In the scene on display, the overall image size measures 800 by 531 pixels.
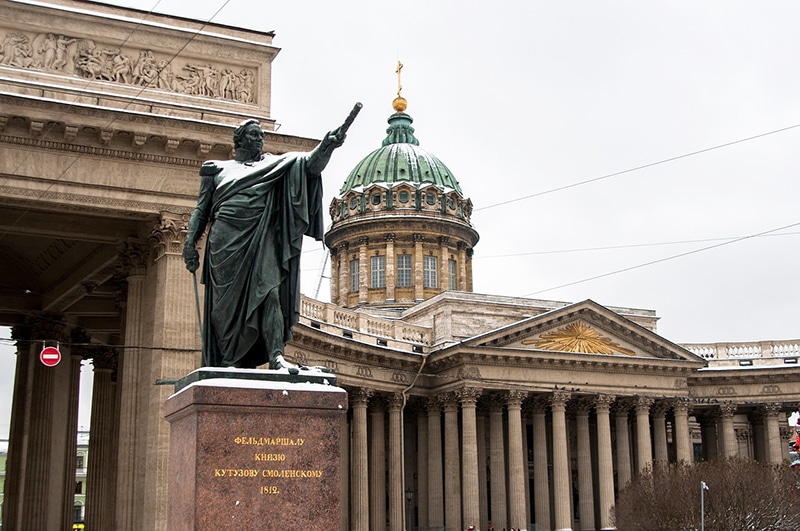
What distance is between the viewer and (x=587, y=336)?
192ft

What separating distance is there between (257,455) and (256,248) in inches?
87.9

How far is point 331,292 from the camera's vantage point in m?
76.9

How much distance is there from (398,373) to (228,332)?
43.1 meters

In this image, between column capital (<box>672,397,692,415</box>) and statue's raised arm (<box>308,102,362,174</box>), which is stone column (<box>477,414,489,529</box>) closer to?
column capital (<box>672,397,692,415</box>)

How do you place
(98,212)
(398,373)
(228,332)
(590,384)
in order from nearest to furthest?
1. (228,332)
2. (98,212)
3. (398,373)
4. (590,384)

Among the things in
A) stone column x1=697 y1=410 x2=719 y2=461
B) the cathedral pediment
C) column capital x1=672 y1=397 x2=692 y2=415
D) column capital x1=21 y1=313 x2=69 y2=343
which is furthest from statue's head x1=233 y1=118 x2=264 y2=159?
stone column x1=697 y1=410 x2=719 y2=461

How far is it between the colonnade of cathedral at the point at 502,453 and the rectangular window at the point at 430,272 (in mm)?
13083

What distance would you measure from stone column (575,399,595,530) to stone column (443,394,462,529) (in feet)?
27.3

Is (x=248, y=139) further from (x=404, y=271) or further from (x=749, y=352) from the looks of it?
(x=404, y=271)

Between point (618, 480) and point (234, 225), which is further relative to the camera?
point (618, 480)

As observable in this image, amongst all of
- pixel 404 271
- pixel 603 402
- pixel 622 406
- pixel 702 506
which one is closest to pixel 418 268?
pixel 404 271

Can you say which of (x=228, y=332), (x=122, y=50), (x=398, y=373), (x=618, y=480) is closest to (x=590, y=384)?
(x=618, y=480)

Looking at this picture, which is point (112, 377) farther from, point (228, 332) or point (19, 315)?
point (228, 332)

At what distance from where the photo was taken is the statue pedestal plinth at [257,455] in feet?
33.4
